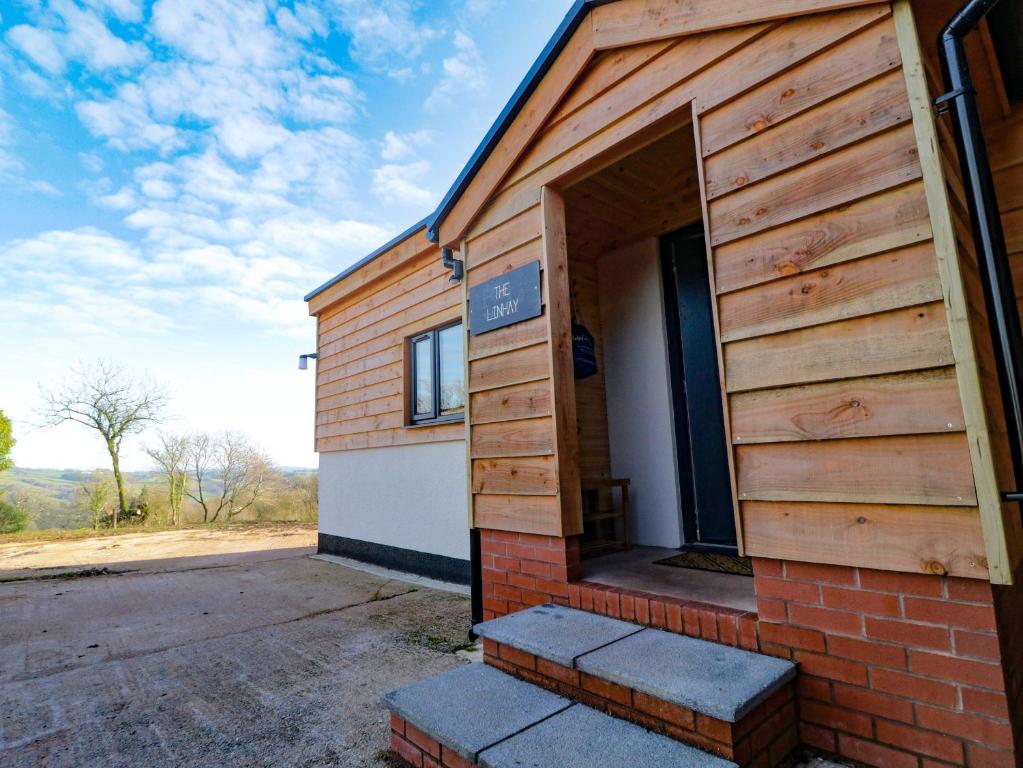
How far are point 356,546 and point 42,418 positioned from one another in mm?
16206

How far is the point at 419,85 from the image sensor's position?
7875 mm

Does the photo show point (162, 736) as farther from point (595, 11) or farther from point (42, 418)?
point (42, 418)

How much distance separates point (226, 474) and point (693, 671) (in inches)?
799

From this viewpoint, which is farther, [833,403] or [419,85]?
[419,85]

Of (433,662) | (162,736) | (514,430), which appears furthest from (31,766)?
(514,430)

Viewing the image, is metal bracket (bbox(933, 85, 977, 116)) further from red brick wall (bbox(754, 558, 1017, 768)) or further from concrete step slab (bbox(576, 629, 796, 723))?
concrete step slab (bbox(576, 629, 796, 723))

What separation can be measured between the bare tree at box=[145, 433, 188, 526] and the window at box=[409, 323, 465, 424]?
51.4 ft

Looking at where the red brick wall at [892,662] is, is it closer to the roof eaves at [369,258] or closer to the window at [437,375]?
the window at [437,375]

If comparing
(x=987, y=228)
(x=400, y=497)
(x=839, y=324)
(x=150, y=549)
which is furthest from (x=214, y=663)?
(x=150, y=549)

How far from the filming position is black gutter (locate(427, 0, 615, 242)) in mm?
2406

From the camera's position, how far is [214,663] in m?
2.74

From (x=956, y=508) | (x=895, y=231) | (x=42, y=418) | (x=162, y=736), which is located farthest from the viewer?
(x=42, y=418)

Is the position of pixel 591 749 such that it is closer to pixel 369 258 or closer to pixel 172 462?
pixel 369 258

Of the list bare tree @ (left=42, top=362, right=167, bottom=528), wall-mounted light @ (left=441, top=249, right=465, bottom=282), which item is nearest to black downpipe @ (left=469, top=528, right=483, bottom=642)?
wall-mounted light @ (left=441, top=249, right=465, bottom=282)
